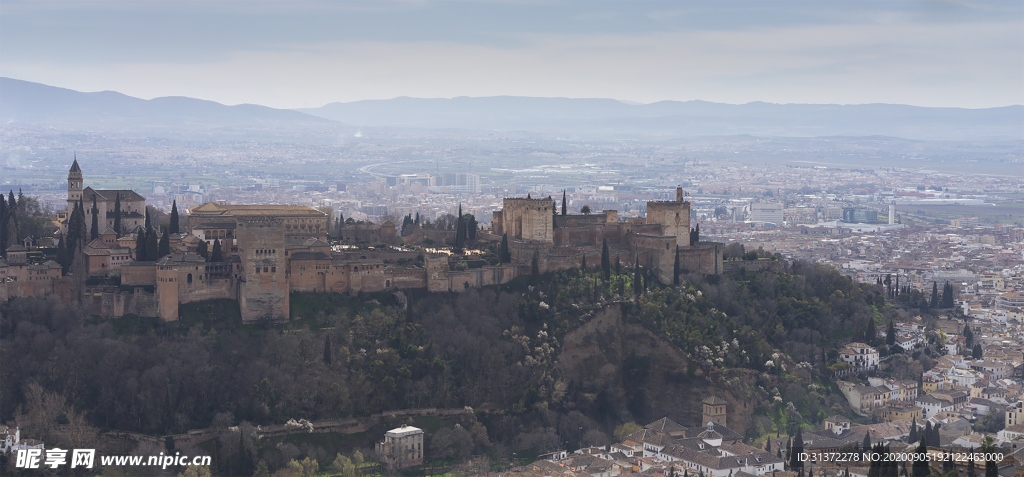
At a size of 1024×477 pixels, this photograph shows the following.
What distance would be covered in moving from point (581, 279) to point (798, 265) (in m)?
15.6

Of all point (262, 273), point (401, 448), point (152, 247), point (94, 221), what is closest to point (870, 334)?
point (401, 448)

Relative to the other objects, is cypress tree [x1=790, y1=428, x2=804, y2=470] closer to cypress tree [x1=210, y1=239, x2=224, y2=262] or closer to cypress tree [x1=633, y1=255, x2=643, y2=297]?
cypress tree [x1=633, y1=255, x2=643, y2=297]

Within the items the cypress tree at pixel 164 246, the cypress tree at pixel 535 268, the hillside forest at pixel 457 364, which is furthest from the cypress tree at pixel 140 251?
the cypress tree at pixel 535 268

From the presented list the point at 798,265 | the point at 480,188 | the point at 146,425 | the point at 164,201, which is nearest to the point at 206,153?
the point at 480,188

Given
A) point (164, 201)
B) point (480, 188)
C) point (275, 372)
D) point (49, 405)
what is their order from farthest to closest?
1. point (480, 188)
2. point (164, 201)
3. point (275, 372)
4. point (49, 405)

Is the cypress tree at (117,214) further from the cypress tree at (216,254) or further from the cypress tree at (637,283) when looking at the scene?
the cypress tree at (637,283)

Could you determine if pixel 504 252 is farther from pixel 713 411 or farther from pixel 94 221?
pixel 94 221

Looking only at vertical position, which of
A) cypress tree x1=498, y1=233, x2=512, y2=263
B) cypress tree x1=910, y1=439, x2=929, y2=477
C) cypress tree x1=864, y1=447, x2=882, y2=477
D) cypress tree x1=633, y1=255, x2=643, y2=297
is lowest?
cypress tree x1=864, y1=447, x2=882, y2=477

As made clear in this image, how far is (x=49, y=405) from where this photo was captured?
40.8m

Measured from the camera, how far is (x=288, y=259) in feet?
160

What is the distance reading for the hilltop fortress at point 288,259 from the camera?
46.1 metres

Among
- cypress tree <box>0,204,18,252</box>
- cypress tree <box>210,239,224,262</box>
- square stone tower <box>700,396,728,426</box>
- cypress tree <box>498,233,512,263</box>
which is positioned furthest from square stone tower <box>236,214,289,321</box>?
square stone tower <box>700,396,728,426</box>

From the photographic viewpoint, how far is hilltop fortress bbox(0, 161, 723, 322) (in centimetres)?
4606

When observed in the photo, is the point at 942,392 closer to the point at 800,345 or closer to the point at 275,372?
the point at 800,345
